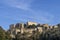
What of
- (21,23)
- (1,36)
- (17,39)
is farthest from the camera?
(21,23)

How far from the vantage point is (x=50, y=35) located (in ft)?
222

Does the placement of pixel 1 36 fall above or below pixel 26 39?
above

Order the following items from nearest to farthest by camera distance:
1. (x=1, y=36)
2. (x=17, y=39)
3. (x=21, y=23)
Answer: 1. (x=1, y=36)
2. (x=17, y=39)
3. (x=21, y=23)

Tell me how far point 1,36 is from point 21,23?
128890 mm

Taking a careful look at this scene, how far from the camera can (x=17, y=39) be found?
340ft

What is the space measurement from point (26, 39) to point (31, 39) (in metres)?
2.73

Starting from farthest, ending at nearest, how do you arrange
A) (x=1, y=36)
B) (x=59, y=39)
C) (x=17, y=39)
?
(x=17, y=39)
(x=1, y=36)
(x=59, y=39)

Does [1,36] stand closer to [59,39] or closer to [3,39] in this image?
[3,39]

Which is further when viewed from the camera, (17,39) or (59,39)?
(17,39)

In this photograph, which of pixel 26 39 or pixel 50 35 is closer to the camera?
pixel 50 35

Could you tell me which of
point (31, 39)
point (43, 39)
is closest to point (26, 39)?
point (31, 39)

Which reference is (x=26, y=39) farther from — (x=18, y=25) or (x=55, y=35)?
(x=18, y=25)

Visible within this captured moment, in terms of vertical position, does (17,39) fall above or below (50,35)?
below

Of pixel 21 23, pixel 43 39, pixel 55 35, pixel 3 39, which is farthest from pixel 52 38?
pixel 21 23
